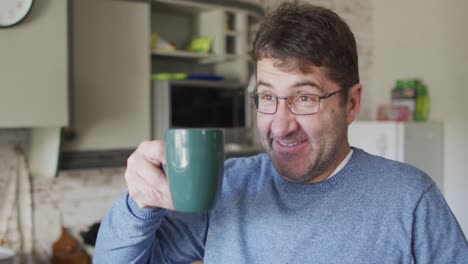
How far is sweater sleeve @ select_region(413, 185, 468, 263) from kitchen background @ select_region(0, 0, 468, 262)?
53.5 inches

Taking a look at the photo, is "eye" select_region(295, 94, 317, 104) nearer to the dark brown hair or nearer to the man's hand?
the dark brown hair

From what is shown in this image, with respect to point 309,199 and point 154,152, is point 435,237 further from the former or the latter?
point 154,152

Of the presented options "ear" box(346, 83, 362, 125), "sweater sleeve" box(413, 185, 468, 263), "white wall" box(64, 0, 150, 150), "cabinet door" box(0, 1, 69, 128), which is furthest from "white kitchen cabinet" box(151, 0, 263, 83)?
"sweater sleeve" box(413, 185, 468, 263)

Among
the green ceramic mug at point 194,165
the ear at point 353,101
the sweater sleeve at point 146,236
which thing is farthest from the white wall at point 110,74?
the green ceramic mug at point 194,165

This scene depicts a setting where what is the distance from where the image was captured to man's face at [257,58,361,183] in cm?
76

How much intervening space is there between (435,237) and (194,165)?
46 cm

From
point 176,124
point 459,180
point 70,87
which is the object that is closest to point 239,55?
point 176,124

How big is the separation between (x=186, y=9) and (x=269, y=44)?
177 centimetres

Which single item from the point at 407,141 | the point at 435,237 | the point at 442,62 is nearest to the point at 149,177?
the point at 435,237

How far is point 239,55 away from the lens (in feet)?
8.31

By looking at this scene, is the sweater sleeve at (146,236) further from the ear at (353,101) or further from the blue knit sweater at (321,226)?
the ear at (353,101)

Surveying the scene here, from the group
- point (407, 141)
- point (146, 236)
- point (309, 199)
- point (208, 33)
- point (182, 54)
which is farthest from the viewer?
point (407, 141)

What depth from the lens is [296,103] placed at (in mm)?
770

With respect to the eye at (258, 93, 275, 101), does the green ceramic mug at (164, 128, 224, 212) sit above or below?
below
